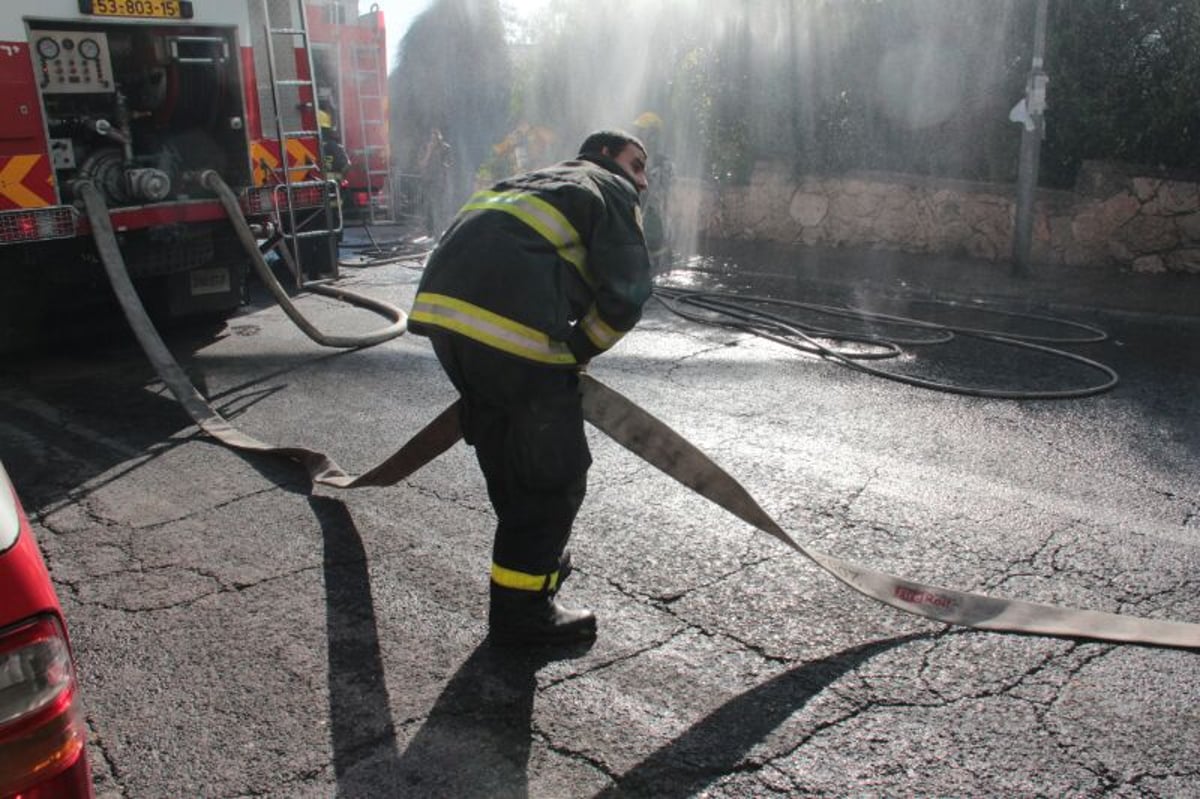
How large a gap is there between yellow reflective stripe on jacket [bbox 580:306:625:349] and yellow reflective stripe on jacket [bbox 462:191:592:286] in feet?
0.45

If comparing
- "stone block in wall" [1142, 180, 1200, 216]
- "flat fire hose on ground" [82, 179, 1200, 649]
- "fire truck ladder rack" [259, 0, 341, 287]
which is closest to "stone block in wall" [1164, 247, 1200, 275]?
"stone block in wall" [1142, 180, 1200, 216]

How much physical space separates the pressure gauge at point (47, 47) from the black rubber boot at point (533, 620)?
5779 mm

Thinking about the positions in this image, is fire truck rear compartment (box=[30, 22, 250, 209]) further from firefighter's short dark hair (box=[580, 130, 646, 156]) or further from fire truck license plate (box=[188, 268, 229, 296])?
firefighter's short dark hair (box=[580, 130, 646, 156])

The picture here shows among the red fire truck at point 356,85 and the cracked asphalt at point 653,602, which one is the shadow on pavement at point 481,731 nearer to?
the cracked asphalt at point 653,602

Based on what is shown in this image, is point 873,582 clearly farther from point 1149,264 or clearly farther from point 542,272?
point 1149,264

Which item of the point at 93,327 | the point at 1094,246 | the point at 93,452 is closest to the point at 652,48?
the point at 1094,246

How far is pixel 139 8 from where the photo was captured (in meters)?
7.27

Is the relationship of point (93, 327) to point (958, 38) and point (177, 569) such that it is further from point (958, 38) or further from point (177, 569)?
point (958, 38)

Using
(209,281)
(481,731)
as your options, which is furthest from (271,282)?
(481,731)

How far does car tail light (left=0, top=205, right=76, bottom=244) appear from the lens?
6676 mm

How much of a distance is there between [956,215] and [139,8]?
8154mm

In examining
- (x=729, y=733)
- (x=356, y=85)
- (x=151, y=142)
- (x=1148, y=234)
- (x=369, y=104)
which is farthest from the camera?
(x=369, y=104)

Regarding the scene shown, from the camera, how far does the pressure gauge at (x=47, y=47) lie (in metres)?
7.05

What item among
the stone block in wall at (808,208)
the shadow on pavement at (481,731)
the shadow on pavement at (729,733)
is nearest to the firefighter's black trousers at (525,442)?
the shadow on pavement at (481,731)
